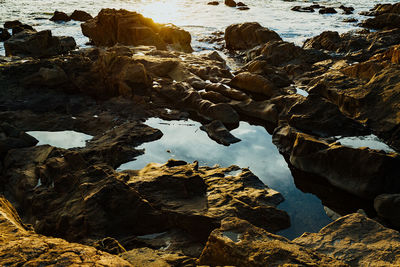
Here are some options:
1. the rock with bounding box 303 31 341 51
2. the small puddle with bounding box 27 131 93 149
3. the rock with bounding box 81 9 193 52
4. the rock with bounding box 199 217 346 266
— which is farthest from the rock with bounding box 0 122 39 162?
the rock with bounding box 303 31 341 51

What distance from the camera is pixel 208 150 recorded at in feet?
38.8

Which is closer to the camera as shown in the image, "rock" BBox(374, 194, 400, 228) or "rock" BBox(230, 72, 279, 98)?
"rock" BBox(374, 194, 400, 228)

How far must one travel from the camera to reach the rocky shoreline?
463 cm

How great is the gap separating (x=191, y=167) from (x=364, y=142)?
22.5 feet

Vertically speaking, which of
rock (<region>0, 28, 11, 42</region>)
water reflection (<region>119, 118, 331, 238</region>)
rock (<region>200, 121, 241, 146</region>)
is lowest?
water reflection (<region>119, 118, 331, 238</region>)

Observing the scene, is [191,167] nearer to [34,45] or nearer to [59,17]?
[34,45]

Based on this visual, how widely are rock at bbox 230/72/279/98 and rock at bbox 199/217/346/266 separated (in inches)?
534

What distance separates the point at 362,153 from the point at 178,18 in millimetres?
43465

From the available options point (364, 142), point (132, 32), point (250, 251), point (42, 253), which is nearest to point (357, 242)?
point (250, 251)

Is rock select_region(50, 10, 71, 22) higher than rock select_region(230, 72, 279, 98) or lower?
higher

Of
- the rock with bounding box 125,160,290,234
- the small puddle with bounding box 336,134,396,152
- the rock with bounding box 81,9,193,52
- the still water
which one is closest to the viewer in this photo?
the rock with bounding box 125,160,290,234

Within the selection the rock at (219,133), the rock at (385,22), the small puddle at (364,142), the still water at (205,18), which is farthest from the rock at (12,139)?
the rock at (385,22)

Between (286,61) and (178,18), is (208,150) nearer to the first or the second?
(286,61)

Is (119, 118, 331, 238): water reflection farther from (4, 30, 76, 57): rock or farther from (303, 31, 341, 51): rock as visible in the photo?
(4, 30, 76, 57): rock
